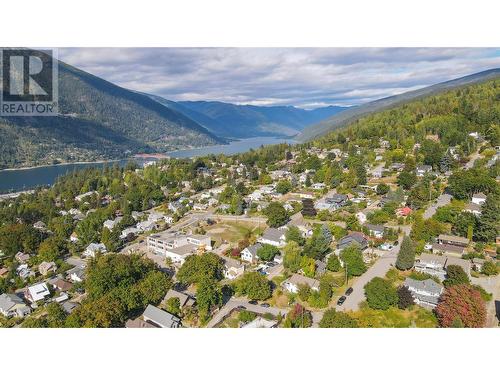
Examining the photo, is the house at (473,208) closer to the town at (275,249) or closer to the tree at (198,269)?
the town at (275,249)

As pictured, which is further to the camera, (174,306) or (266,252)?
(266,252)

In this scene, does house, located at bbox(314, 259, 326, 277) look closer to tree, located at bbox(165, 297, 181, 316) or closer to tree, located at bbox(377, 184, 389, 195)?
tree, located at bbox(165, 297, 181, 316)

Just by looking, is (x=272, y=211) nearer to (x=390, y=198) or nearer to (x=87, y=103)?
(x=390, y=198)

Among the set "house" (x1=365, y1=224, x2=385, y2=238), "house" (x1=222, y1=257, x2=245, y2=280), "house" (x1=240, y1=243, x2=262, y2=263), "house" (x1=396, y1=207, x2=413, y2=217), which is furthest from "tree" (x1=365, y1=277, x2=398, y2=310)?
"house" (x1=396, y1=207, x2=413, y2=217)

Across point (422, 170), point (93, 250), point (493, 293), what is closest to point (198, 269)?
point (93, 250)

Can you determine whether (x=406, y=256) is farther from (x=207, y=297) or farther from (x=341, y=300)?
(x=207, y=297)

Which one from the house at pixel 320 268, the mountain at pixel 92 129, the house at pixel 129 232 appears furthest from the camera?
the mountain at pixel 92 129

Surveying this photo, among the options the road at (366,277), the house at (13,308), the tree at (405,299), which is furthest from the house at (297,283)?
the house at (13,308)
